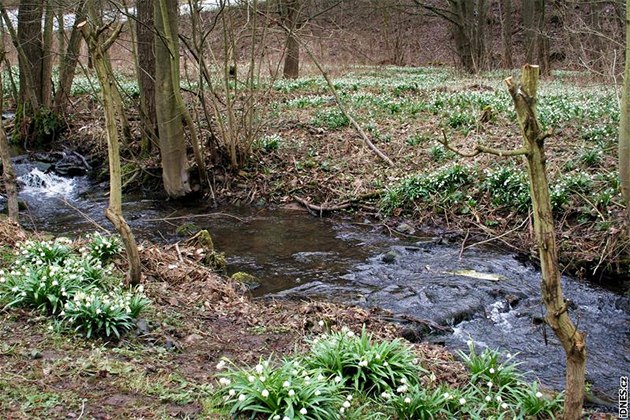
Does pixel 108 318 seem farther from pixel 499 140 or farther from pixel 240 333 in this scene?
pixel 499 140

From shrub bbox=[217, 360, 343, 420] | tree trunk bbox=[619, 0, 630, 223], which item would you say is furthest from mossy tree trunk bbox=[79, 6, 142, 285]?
tree trunk bbox=[619, 0, 630, 223]

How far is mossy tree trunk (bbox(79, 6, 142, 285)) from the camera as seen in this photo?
480cm

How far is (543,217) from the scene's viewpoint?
3314 mm

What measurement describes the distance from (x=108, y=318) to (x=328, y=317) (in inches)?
85.2

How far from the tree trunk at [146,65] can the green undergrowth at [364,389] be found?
890 centimetres

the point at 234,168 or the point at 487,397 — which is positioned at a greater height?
the point at 234,168

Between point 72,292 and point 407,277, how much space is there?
174 inches

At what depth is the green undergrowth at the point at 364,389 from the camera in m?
3.70

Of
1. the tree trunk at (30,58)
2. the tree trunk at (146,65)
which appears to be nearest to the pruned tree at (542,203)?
the tree trunk at (146,65)

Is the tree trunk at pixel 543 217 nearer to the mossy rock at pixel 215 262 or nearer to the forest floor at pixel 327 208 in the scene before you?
the forest floor at pixel 327 208

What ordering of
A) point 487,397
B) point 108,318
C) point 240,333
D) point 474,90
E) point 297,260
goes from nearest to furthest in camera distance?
point 487,397 → point 108,318 → point 240,333 → point 297,260 → point 474,90

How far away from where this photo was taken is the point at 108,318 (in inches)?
185

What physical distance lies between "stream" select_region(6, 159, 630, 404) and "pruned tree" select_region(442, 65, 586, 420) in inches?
61.8

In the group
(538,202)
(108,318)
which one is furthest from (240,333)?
(538,202)
